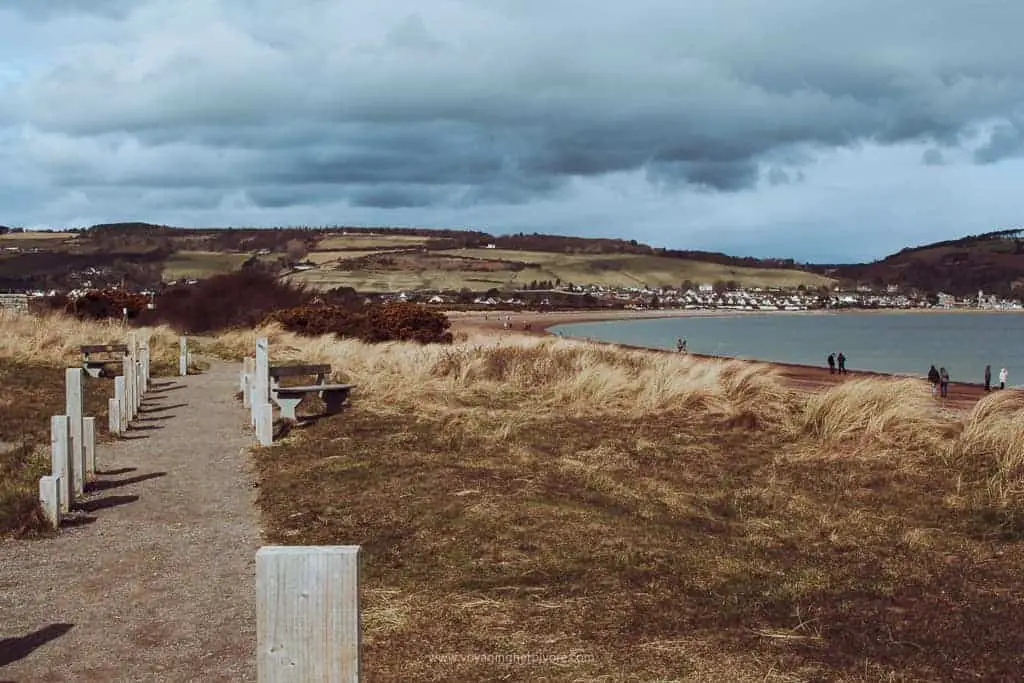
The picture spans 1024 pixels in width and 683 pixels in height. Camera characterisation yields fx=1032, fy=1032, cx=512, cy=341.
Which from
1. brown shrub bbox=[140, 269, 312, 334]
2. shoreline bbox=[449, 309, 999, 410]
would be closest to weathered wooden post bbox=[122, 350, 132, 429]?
shoreline bbox=[449, 309, 999, 410]

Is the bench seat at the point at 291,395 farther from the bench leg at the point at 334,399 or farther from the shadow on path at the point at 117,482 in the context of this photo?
the shadow on path at the point at 117,482

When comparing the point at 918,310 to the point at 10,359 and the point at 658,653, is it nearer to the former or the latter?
the point at 10,359

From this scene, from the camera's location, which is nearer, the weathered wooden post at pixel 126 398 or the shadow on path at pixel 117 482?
the shadow on path at pixel 117 482

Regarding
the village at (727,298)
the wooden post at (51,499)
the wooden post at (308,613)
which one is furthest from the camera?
the village at (727,298)

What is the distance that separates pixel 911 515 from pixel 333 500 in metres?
4.72

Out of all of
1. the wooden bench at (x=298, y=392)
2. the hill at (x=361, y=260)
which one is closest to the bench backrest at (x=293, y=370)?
the wooden bench at (x=298, y=392)

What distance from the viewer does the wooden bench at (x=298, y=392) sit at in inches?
532

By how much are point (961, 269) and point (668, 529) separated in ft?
569

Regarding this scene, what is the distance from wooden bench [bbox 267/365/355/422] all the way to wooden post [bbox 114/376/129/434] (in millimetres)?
1819

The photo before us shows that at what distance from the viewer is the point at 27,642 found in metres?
5.16

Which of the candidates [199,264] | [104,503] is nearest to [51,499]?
[104,503]

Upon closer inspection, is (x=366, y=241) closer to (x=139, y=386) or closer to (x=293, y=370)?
(x=139, y=386)

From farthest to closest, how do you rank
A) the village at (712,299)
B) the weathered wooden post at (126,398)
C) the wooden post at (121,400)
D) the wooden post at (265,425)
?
the village at (712,299)
the weathered wooden post at (126,398)
the wooden post at (121,400)
the wooden post at (265,425)

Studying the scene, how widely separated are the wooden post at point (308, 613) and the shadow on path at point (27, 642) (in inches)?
114
